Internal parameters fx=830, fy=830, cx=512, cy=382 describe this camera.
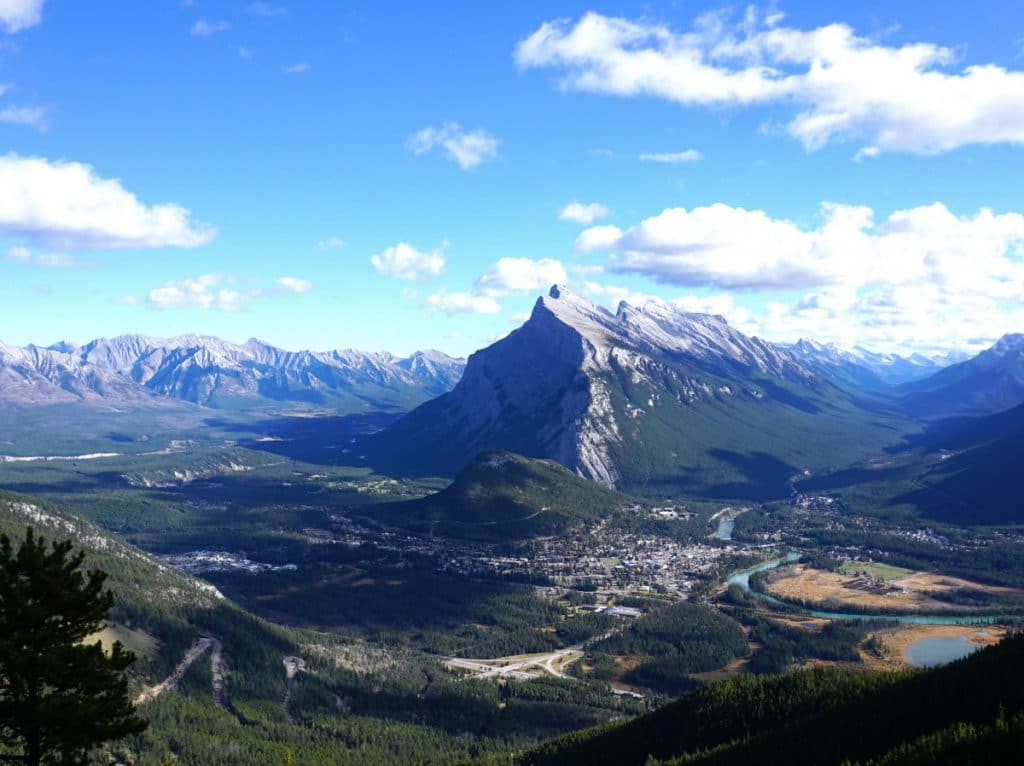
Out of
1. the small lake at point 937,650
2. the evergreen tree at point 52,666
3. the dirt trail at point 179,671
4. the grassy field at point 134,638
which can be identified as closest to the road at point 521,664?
the dirt trail at point 179,671

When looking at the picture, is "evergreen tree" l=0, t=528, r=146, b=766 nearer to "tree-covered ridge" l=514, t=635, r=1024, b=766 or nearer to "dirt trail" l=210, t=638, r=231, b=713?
"tree-covered ridge" l=514, t=635, r=1024, b=766

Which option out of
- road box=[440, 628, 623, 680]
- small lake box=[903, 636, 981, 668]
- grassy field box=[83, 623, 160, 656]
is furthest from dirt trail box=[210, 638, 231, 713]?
small lake box=[903, 636, 981, 668]

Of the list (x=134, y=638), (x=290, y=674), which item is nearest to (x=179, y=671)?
(x=134, y=638)

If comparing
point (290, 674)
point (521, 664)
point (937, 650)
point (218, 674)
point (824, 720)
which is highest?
point (824, 720)

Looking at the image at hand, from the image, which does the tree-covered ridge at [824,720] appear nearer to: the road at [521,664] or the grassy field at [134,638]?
the road at [521,664]

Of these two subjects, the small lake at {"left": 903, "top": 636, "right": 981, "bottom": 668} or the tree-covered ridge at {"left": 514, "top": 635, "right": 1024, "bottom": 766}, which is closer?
the tree-covered ridge at {"left": 514, "top": 635, "right": 1024, "bottom": 766}

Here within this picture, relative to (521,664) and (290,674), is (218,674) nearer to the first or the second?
(290,674)

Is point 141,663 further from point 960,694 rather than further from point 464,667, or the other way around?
point 960,694
